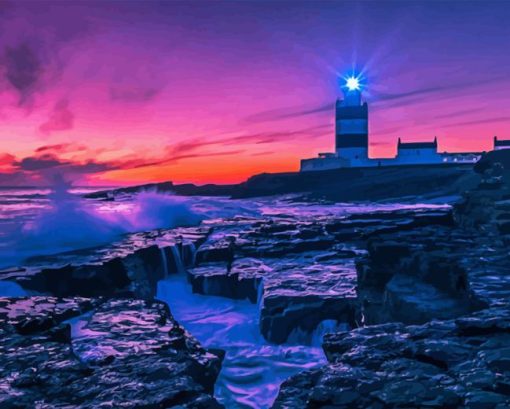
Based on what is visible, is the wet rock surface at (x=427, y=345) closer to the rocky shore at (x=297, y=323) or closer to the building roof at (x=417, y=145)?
the rocky shore at (x=297, y=323)

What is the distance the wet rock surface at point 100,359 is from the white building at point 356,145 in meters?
39.5

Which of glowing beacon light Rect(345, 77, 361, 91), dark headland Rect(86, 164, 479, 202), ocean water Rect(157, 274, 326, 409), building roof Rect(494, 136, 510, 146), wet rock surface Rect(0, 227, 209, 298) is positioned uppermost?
glowing beacon light Rect(345, 77, 361, 91)

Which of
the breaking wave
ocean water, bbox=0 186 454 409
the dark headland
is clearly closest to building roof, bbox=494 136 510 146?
the dark headland

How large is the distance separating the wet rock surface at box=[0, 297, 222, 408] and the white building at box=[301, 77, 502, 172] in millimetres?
39475

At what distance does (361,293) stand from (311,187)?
36342mm

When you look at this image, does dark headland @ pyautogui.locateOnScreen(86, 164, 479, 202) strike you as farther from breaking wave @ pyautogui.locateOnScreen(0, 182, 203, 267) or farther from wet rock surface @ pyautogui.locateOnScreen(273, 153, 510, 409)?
wet rock surface @ pyautogui.locateOnScreen(273, 153, 510, 409)

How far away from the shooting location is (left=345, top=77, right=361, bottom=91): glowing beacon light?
4319 centimetres

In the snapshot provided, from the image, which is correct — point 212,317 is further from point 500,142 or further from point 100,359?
point 500,142

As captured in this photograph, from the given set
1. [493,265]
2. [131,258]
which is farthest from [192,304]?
[493,265]

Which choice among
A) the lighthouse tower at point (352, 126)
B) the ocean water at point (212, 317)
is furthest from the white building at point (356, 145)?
the ocean water at point (212, 317)

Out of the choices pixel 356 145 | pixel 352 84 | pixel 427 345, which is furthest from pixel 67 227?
pixel 352 84

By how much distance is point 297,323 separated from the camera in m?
6.00

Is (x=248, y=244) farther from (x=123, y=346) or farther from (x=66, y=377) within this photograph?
(x=66, y=377)

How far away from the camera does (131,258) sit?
864 centimetres
